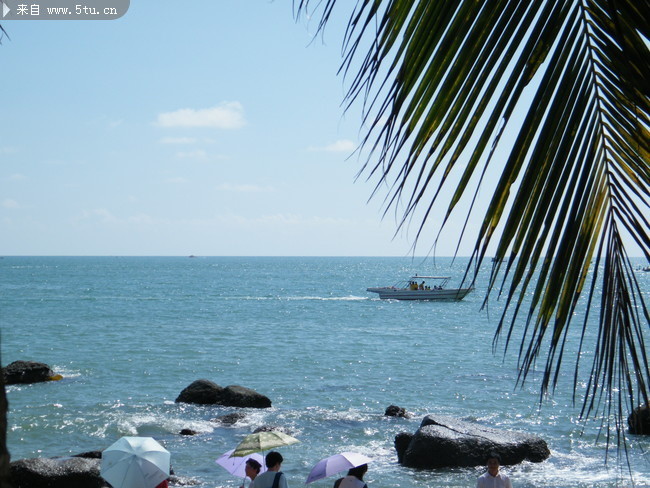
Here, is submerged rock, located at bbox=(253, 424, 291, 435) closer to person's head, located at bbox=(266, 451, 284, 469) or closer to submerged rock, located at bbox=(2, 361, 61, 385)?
person's head, located at bbox=(266, 451, 284, 469)

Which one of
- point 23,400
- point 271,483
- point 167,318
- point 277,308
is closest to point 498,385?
point 23,400

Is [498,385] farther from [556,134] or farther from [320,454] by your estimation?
[556,134]

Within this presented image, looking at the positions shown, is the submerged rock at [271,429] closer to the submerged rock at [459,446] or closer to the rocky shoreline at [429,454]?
the rocky shoreline at [429,454]

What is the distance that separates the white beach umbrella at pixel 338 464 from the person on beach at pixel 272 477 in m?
3.13

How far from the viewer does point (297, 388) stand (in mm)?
31422

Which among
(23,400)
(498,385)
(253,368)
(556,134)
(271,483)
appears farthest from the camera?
(253,368)

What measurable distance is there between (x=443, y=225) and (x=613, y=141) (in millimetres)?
469

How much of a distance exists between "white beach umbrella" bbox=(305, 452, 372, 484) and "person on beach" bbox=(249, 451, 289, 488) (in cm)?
313

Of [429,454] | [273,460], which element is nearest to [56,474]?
[273,460]

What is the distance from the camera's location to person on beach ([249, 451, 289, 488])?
9234mm

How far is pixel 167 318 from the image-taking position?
68125mm

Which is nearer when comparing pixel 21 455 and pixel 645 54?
pixel 645 54

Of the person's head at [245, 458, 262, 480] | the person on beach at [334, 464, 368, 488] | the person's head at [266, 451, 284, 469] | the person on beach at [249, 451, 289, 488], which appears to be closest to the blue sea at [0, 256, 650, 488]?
the person on beach at [334, 464, 368, 488]

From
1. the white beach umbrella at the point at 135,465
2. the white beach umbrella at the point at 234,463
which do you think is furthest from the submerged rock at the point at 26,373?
the white beach umbrella at the point at 135,465
